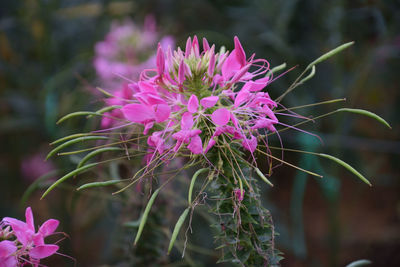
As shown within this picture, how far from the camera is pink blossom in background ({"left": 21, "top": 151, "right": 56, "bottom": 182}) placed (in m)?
1.53

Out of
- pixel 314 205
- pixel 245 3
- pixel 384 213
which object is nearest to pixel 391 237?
pixel 384 213

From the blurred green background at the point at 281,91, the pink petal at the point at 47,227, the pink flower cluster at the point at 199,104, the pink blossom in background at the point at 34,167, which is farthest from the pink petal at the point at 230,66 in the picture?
the pink blossom in background at the point at 34,167

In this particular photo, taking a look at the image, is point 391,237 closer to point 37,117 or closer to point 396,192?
point 396,192

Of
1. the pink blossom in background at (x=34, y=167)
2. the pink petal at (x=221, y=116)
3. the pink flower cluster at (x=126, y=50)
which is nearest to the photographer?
the pink petal at (x=221, y=116)

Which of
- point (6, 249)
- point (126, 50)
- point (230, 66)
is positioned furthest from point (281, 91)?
point (6, 249)

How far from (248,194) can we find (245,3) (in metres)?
1.00

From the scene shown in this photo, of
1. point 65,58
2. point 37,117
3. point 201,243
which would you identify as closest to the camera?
point 201,243

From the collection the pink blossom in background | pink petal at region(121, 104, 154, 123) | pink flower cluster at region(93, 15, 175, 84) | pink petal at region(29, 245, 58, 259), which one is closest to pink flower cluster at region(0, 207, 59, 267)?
pink petal at region(29, 245, 58, 259)

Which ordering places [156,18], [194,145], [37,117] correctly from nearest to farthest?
[194,145] < [37,117] < [156,18]

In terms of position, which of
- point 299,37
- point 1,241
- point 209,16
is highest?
point 209,16

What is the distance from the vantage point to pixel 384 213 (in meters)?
1.36

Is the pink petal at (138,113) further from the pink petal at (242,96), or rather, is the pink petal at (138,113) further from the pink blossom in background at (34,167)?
the pink blossom in background at (34,167)

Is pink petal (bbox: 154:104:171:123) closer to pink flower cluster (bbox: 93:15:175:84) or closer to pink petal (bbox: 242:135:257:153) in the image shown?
pink petal (bbox: 242:135:257:153)

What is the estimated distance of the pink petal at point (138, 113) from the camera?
345 millimetres
